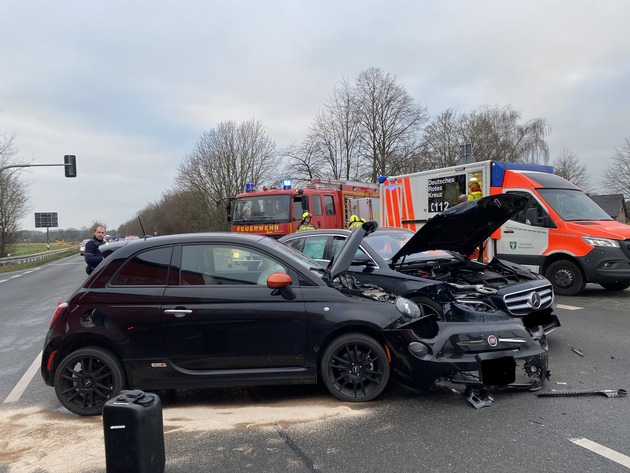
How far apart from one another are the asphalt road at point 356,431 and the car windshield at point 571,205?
4741 mm

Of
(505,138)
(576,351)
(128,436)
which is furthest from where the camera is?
(505,138)

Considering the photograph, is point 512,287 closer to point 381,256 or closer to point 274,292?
point 381,256

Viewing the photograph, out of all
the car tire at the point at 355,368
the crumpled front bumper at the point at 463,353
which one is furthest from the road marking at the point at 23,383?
the crumpled front bumper at the point at 463,353

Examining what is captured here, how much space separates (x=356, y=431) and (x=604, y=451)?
170 centimetres

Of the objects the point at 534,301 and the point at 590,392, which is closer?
the point at 590,392

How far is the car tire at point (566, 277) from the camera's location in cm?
889

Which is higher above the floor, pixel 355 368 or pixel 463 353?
pixel 463 353

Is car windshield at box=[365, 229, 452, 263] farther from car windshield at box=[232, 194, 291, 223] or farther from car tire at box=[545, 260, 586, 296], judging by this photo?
car windshield at box=[232, 194, 291, 223]

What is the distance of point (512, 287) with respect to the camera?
17.1 ft

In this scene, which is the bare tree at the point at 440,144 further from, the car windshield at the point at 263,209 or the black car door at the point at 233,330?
the black car door at the point at 233,330

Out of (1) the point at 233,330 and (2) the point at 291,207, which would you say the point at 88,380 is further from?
(2) the point at 291,207

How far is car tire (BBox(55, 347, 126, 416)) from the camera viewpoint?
4.05 meters

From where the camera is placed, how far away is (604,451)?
3.06 meters

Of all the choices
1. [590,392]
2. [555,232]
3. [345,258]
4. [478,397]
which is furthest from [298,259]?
[555,232]
